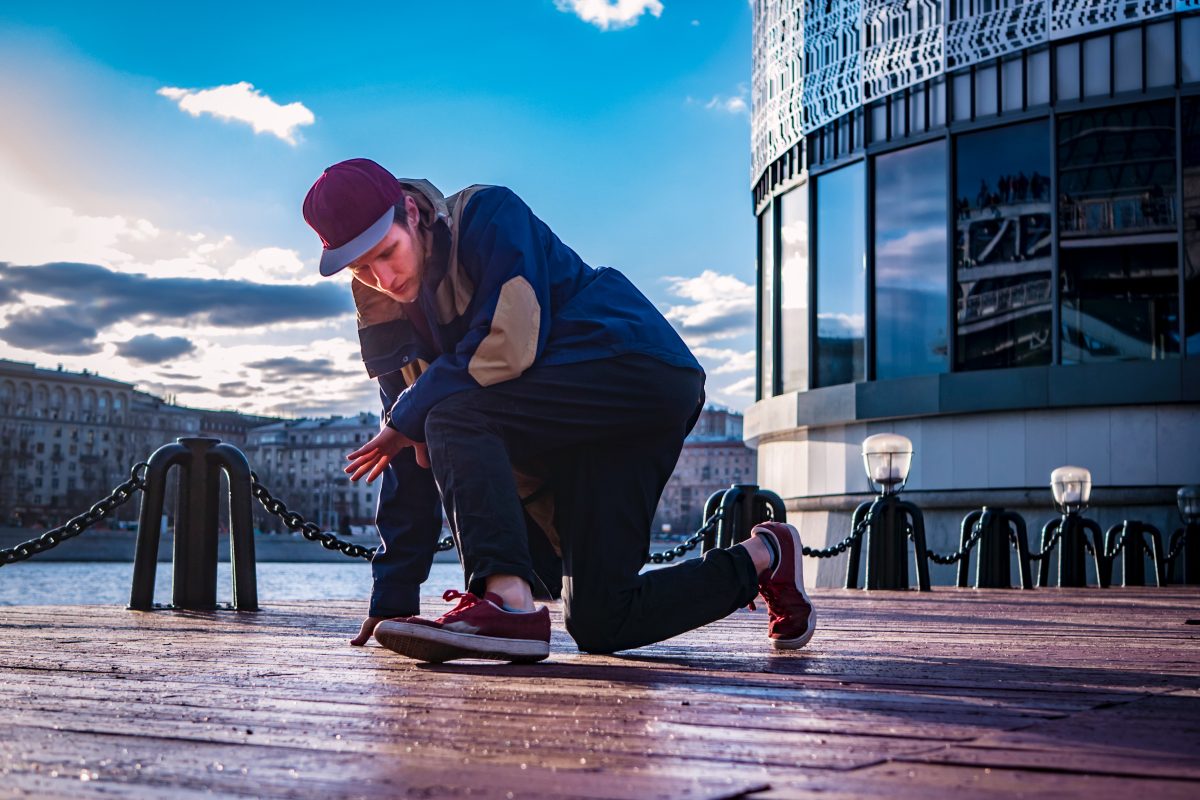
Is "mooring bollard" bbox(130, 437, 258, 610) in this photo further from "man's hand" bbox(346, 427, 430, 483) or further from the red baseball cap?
the red baseball cap

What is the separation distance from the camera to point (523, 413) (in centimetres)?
369

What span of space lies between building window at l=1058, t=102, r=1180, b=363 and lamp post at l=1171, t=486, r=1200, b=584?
2.89 meters

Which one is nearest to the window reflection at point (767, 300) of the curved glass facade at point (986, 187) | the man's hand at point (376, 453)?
the curved glass facade at point (986, 187)

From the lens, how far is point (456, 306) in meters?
3.84

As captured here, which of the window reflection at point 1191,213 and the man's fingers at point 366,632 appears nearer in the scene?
the man's fingers at point 366,632

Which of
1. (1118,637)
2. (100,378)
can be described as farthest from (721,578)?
(100,378)

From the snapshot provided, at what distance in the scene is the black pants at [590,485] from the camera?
11.6 feet

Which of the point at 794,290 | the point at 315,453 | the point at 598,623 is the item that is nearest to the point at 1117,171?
the point at 794,290

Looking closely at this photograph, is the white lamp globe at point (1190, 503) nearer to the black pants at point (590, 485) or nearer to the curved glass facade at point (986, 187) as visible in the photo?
the curved glass facade at point (986, 187)

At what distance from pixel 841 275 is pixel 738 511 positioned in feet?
44.2

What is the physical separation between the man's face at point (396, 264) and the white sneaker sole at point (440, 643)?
3.17 ft

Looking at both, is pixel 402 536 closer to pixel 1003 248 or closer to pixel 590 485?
pixel 590 485

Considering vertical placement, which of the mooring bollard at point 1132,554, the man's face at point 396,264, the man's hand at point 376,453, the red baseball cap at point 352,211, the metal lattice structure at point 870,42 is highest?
the metal lattice structure at point 870,42

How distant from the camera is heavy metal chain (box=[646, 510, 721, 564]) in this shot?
8695 mm
